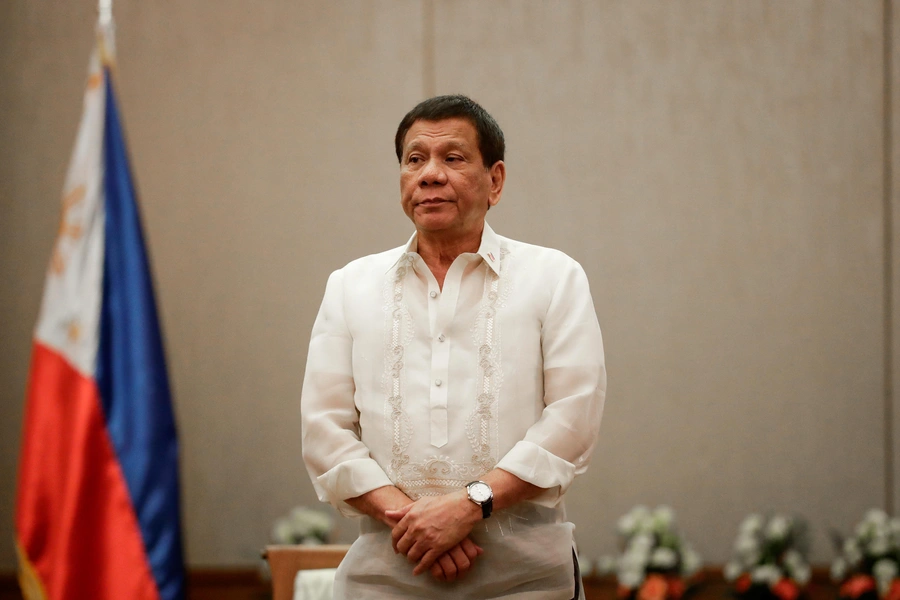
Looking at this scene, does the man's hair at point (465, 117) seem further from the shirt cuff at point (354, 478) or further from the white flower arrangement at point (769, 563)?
the white flower arrangement at point (769, 563)

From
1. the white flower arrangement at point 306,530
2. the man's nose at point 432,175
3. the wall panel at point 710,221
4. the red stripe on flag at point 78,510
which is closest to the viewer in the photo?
the man's nose at point 432,175

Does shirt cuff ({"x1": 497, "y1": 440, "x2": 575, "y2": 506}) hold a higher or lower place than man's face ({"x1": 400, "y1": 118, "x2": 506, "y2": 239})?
lower

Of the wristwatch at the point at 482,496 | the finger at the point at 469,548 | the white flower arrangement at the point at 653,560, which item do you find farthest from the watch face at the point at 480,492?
the white flower arrangement at the point at 653,560

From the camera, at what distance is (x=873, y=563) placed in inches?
139

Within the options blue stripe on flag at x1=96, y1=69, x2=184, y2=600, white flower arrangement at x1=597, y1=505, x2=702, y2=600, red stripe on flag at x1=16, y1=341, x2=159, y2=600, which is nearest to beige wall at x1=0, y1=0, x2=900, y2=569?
white flower arrangement at x1=597, y1=505, x2=702, y2=600

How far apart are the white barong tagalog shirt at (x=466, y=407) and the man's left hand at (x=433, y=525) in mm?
79

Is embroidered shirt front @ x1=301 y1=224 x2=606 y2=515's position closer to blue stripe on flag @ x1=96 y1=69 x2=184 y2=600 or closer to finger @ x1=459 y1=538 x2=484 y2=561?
finger @ x1=459 y1=538 x2=484 y2=561

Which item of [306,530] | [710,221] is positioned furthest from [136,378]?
[710,221]

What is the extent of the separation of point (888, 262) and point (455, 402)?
311cm

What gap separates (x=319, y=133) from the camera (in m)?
4.10

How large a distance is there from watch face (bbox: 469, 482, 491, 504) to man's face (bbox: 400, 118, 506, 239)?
1.65ft

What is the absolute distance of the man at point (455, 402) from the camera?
164cm

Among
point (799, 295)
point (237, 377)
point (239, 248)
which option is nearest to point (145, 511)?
point (237, 377)

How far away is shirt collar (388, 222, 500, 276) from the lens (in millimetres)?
1793
